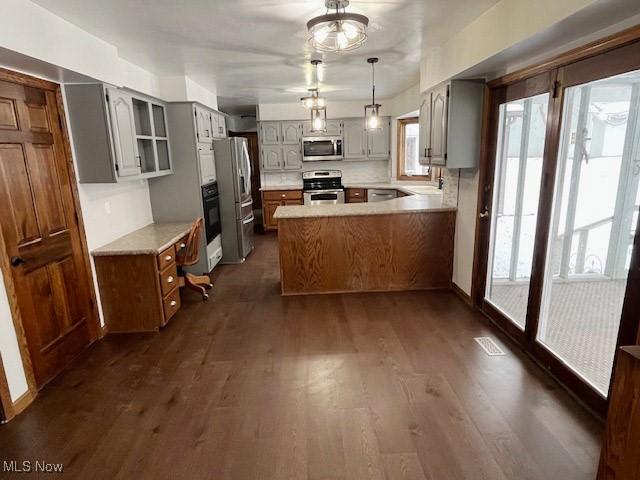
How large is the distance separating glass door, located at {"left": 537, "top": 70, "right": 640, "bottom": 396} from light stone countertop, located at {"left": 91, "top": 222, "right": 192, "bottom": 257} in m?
3.09

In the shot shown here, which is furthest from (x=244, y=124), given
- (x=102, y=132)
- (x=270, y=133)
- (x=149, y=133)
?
(x=102, y=132)

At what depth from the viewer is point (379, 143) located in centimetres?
695

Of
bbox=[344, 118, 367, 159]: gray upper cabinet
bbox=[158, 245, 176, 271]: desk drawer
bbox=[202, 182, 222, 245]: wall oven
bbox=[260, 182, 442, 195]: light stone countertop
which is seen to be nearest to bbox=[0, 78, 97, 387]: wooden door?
bbox=[158, 245, 176, 271]: desk drawer

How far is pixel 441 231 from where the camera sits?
398 cm

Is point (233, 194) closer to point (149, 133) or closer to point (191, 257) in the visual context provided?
point (149, 133)

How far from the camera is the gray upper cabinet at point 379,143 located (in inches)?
272

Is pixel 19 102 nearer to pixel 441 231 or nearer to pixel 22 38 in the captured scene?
pixel 22 38

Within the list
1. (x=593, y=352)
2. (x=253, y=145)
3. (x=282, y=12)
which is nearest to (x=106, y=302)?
(x=282, y=12)

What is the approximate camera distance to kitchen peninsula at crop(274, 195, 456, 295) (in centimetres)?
391

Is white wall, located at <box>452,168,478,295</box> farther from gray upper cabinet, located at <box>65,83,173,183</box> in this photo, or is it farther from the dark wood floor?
gray upper cabinet, located at <box>65,83,173,183</box>

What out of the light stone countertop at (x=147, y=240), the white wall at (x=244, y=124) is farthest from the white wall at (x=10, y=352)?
the white wall at (x=244, y=124)

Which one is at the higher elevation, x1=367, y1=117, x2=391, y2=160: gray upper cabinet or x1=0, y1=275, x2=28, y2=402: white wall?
x1=367, y1=117, x2=391, y2=160: gray upper cabinet

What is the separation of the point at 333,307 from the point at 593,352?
2.08m

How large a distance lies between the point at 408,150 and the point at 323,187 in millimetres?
1688
